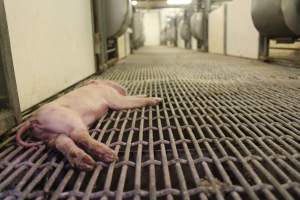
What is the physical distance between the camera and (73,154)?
2.82ft

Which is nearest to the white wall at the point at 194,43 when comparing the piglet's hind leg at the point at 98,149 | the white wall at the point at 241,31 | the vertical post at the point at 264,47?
the white wall at the point at 241,31

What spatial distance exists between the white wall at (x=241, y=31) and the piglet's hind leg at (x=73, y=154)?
3.95 metres

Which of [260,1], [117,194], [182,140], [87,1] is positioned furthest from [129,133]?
[260,1]

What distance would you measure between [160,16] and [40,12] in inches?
760

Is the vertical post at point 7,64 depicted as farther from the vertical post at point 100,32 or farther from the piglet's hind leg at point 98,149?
the vertical post at point 100,32

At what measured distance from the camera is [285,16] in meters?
2.87

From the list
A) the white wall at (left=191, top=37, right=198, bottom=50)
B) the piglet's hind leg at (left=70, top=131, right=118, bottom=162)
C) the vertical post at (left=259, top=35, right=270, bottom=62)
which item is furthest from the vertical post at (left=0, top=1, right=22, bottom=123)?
the white wall at (left=191, top=37, right=198, bottom=50)

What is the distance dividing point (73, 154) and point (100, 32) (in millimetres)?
2661

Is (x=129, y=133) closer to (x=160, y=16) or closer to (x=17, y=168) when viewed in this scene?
(x=17, y=168)

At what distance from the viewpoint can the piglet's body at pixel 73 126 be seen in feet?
2.87

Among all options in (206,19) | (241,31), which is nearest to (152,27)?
(206,19)

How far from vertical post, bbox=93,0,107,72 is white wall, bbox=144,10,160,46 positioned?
17.1m

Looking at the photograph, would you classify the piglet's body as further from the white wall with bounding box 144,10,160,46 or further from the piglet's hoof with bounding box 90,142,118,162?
the white wall with bounding box 144,10,160,46

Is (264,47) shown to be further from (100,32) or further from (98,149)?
(98,149)
